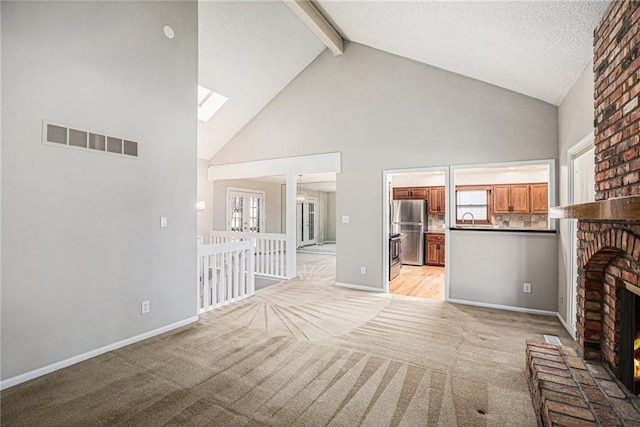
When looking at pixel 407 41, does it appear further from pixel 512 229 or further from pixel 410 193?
pixel 410 193

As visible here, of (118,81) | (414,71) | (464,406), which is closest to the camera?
(464,406)

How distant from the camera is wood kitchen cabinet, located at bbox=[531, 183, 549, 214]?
6461 mm

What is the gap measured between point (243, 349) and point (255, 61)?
4.56m

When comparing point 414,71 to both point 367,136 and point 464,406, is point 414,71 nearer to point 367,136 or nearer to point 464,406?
point 367,136

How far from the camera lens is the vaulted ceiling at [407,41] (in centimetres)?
259

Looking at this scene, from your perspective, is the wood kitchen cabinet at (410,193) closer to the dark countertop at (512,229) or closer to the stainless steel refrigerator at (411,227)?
the stainless steel refrigerator at (411,227)

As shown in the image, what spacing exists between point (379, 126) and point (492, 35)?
216cm

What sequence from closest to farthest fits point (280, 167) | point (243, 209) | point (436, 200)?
point (280, 167) → point (436, 200) → point (243, 209)

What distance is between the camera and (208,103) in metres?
5.99

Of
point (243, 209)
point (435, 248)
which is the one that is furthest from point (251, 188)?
point (435, 248)

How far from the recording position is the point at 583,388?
1.81 m

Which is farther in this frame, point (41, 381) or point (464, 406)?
point (41, 381)

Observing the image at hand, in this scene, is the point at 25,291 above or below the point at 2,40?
below

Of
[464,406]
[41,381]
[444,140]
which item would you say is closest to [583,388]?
[464,406]
